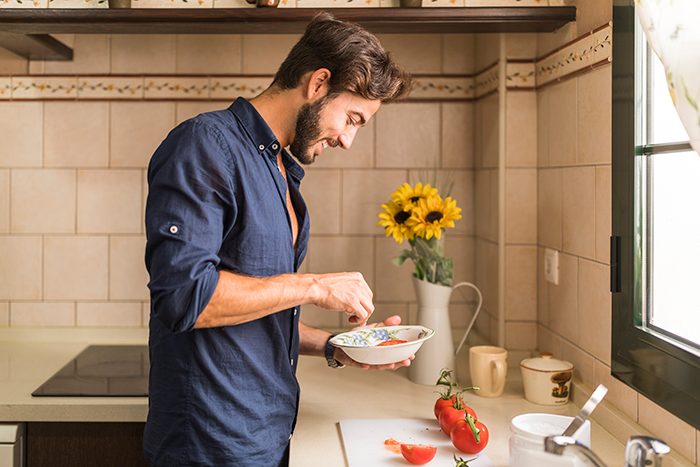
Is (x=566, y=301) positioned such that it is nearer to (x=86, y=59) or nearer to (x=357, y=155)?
(x=357, y=155)

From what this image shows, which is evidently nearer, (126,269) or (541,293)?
(541,293)

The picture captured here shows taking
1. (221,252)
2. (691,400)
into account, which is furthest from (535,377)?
(221,252)

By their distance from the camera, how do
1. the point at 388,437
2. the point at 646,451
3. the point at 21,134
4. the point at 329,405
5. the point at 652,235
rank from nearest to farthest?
the point at 646,451, the point at 652,235, the point at 388,437, the point at 329,405, the point at 21,134

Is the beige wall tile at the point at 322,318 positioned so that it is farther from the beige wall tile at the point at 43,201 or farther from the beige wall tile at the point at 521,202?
the beige wall tile at the point at 43,201

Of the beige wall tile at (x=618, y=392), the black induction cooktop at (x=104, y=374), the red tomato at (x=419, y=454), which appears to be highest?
the beige wall tile at (x=618, y=392)

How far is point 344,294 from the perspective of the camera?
1.06 meters

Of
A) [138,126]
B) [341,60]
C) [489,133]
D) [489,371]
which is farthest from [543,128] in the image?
[138,126]

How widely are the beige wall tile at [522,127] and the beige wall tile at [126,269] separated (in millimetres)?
1273

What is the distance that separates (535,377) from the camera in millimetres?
1438

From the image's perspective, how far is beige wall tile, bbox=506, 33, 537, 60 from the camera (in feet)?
5.65

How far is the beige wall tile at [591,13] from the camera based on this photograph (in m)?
1.28

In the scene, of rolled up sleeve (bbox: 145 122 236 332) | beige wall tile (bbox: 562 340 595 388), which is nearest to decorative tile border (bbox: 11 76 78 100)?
rolled up sleeve (bbox: 145 122 236 332)

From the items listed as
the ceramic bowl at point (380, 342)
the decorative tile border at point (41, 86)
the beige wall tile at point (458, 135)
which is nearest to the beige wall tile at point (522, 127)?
the beige wall tile at point (458, 135)

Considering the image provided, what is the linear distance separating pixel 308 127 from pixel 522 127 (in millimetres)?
866
